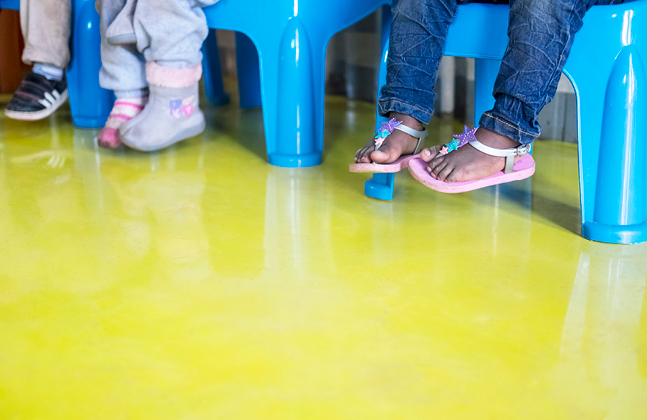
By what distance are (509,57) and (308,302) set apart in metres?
0.48

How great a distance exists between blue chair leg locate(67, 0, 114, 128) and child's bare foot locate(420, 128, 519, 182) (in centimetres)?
109

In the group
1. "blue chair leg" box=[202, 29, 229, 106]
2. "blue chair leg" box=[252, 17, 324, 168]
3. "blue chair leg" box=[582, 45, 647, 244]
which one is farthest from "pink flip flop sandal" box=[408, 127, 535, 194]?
"blue chair leg" box=[202, 29, 229, 106]

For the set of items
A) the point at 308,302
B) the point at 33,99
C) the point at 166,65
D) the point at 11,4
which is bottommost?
the point at 308,302

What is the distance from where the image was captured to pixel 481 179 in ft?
3.18

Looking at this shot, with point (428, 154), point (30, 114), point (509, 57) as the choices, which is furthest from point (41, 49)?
point (509, 57)

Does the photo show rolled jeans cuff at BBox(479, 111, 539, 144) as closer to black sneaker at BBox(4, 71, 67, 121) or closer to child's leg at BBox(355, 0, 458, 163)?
child's leg at BBox(355, 0, 458, 163)

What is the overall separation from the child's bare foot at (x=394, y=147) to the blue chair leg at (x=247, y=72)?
0.96 m

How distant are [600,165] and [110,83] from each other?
1102 mm

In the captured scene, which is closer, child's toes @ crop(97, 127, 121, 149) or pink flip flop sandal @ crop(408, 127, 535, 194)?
pink flip flop sandal @ crop(408, 127, 535, 194)

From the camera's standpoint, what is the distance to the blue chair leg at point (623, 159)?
0.90 m

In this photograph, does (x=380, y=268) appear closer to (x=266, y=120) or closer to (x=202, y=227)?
(x=202, y=227)

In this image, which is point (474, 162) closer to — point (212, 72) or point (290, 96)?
point (290, 96)

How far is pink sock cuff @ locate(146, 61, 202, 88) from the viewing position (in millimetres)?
1354

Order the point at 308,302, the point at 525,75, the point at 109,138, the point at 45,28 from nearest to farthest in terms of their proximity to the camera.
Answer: the point at 308,302 → the point at 525,75 → the point at 109,138 → the point at 45,28
